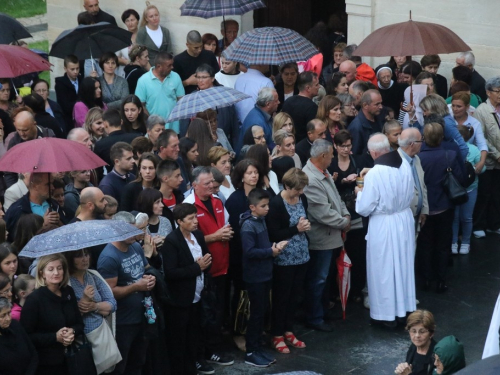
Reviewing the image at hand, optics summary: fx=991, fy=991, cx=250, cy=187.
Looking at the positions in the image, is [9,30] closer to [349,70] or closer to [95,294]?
[349,70]

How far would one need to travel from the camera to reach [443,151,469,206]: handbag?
1093 centimetres

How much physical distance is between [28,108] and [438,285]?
504 cm

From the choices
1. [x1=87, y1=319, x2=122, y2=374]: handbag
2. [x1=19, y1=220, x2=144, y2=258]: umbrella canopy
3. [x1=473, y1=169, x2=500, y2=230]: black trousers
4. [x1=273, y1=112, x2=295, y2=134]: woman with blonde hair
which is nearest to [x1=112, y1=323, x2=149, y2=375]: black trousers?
[x1=87, y1=319, x2=122, y2=374]: handbag

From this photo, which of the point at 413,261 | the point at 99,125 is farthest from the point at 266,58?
the point at 413,261

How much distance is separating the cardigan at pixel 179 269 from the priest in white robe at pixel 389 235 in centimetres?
220

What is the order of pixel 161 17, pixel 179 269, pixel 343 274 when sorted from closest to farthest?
pixel 179 269 < pixel 343 274 < pixel 161 17

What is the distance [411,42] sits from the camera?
37.2ft

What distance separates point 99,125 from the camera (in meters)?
11.1

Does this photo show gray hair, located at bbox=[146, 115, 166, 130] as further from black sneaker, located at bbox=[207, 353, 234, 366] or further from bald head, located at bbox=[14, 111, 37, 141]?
black sneaker, located at bbox=[207, 353, 234, 366]

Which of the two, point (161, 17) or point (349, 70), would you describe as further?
point (161, 17)

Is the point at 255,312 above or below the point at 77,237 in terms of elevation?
below

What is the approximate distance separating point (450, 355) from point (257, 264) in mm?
2454

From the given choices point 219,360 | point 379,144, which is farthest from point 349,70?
point 219,360

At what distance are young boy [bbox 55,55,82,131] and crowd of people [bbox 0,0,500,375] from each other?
27 millimetres
